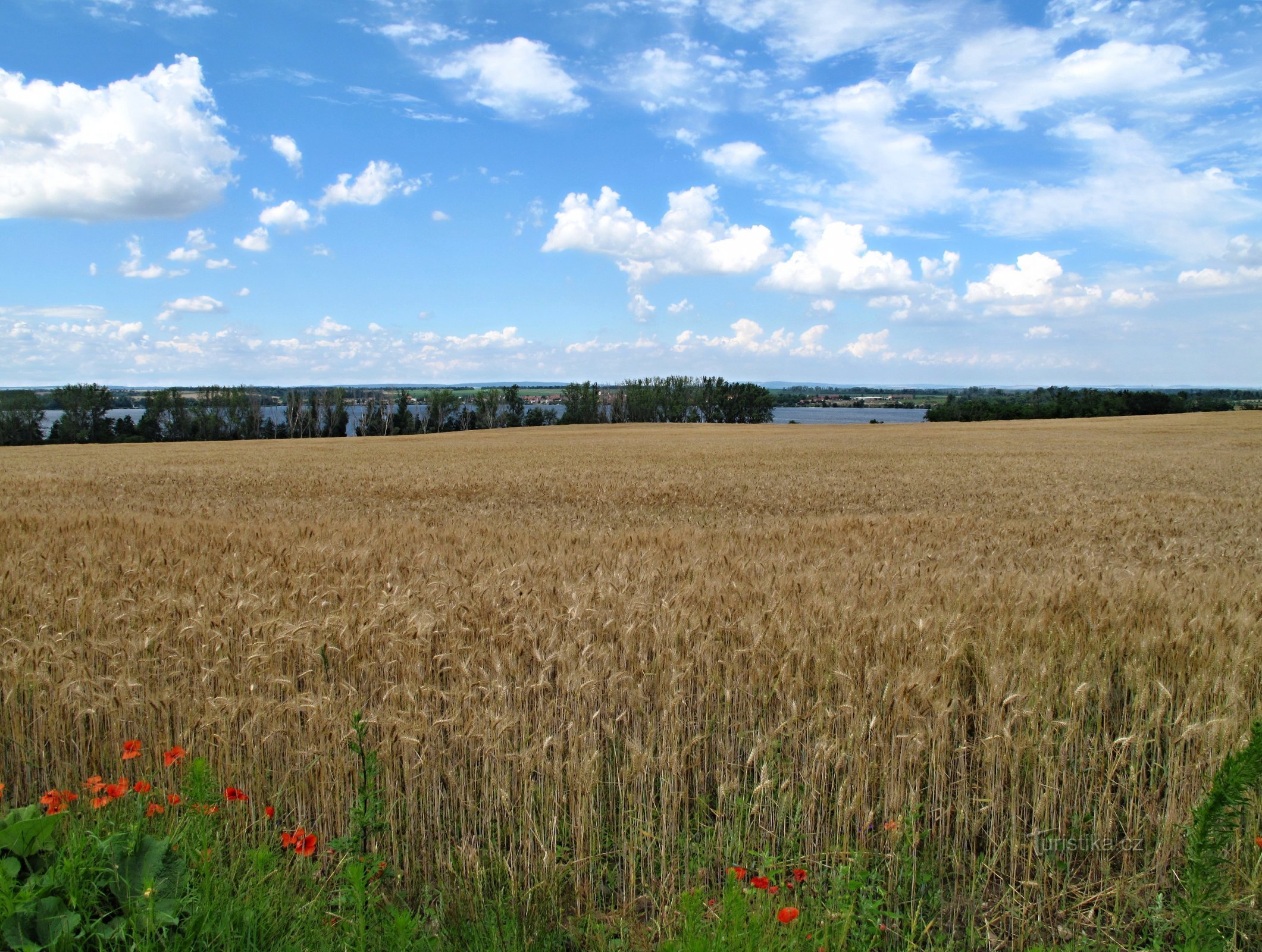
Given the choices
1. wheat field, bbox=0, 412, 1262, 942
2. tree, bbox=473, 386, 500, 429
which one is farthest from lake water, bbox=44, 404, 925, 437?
wheat field, bbox=0, 412, 1262, 942

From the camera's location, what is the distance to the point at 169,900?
2.62 m

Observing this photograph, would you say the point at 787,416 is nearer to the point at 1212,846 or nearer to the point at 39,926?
the point at 1212,846

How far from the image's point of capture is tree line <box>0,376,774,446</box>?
78875mm

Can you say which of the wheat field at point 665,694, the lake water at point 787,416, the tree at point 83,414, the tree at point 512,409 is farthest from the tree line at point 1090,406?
the tree at point 83,414

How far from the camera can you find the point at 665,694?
4.36 m

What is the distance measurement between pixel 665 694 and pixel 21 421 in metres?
95.8

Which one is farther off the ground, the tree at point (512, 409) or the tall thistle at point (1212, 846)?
the tree at point (512, 409)

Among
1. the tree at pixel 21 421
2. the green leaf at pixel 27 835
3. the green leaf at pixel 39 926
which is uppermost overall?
the tree at pixel 21 421

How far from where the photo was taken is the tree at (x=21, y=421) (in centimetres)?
7344

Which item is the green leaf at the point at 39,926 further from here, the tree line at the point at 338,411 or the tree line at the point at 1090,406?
the tree line at the point at 1090,406

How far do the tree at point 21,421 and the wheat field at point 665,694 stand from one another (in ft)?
284

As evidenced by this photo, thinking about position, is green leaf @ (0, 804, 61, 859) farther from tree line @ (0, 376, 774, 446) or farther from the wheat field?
tree line @ (0, 376, 774, 446)

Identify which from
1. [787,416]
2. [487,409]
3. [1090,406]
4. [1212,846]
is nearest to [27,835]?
[1212,846]

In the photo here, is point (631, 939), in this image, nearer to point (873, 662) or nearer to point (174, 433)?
point (873, 662)
